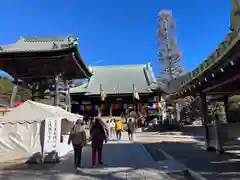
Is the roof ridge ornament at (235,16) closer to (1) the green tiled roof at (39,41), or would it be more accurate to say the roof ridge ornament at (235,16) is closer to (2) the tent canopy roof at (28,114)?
(2) the tent canopy roof at (28,114)

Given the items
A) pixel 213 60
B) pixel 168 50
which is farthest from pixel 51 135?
pixel 168 50

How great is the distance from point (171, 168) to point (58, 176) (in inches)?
134

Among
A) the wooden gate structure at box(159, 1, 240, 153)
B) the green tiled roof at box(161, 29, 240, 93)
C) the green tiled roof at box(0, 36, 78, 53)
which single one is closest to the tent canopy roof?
the green tiled roof at box(161, 29, 240, 93)

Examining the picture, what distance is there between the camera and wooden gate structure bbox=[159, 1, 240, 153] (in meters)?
5.70

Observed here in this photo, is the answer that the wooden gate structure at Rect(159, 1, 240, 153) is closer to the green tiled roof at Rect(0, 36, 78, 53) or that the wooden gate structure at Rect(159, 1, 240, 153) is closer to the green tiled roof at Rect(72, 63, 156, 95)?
the green tiled roof at Rect(0, 36, 78, 53)

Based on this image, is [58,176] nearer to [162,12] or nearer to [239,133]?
[239,133]

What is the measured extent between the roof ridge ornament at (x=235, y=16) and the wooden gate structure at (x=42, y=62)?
13.3 meters

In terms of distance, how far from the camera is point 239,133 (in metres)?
9.88

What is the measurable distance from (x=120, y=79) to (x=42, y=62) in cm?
1802

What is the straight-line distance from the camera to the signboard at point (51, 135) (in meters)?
9.55

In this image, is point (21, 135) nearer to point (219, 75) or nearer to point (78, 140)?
point (78, 140)

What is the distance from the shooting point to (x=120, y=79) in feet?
118

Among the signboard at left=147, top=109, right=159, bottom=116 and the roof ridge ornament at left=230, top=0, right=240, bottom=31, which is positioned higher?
the roof ridge ornament at left=230, top=0, right=240, bottom=31

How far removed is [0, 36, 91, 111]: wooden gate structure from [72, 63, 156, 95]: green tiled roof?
31.3 feet
